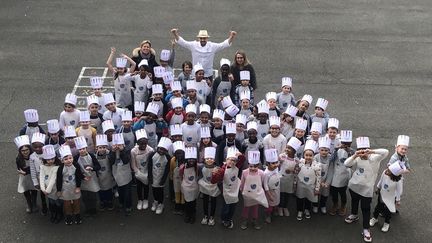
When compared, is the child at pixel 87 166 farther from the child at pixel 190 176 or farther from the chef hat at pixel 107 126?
the child at pixel 190 176

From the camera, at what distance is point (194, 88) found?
1105 centimetres

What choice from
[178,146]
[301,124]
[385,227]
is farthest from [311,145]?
[178,146]

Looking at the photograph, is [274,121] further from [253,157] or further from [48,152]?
[48,152]

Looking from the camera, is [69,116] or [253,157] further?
[69,116]

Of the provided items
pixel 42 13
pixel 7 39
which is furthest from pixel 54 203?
pixel 42 13

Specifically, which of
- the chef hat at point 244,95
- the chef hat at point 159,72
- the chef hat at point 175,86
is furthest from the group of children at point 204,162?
the chef hat at point 159,72

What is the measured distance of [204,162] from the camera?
941 cm

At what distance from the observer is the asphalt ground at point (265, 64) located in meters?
9.67

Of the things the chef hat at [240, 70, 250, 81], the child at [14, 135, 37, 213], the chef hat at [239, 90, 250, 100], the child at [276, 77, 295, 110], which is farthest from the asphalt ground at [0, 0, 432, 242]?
the chef hat at [240, 70, 250, 81]

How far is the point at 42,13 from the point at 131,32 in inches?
154

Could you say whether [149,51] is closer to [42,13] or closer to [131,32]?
[131,32]

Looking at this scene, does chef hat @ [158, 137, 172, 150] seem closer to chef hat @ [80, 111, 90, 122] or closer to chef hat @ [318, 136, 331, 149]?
chef hat @ [80, 111, 90, 122]

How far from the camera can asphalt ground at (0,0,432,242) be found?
9.67 m

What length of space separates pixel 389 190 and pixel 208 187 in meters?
3.19
